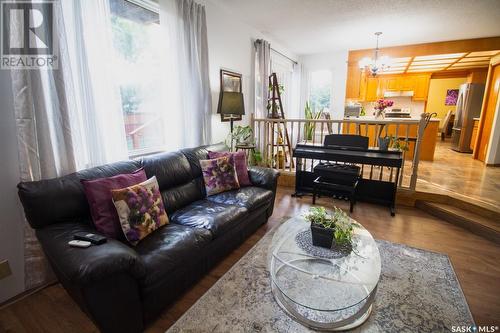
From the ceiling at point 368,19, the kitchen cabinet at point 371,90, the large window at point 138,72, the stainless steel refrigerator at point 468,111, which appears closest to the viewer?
the large window at point 138,72

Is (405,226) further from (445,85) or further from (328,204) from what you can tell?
(445,85)

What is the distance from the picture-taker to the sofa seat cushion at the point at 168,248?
1.42 m

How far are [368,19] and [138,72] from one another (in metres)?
3.50

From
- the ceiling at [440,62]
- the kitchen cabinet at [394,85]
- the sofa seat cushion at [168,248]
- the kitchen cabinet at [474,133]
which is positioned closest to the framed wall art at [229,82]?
the sofa seat cushion at [168,248]

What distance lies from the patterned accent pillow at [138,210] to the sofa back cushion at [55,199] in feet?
0.84

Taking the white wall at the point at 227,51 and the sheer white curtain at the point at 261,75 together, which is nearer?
the white wall at the point at 227,51

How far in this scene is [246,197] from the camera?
242cm

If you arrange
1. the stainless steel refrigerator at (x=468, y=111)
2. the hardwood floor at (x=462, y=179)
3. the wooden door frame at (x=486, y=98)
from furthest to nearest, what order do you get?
the stainless steel refrigerator at (x=468, y=111), the wooden door frame at (x=486, y=98), the hardwood floor at (x=462, y=179)

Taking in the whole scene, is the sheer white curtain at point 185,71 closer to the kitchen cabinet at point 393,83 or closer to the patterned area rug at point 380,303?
the patterned area rug at point 380,303

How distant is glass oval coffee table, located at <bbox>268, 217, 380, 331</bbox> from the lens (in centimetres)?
149

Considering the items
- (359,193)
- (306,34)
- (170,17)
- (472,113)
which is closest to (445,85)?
(472,113)

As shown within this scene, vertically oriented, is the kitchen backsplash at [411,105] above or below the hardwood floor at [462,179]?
above

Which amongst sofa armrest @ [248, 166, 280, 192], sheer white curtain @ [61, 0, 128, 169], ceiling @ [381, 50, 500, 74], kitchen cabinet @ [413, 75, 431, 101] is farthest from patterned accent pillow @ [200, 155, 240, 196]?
kitchen cabinet @ [413, 75, 431, 101]

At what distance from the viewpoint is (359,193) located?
3.49 meters
